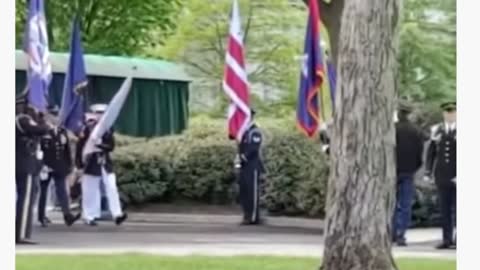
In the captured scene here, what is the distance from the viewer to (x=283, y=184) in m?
20.0

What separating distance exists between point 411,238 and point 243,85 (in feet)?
11.3

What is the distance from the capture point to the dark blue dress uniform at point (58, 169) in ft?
58.5

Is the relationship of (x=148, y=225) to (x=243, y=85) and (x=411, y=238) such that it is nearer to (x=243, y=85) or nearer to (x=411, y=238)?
(x=243, y=85)

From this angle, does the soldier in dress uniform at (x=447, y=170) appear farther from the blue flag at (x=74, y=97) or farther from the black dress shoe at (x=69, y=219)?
the black dress shoe at (x=69, y=219)

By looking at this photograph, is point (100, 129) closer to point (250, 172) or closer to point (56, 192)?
point (56, 192)

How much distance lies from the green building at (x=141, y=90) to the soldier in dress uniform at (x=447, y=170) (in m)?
7.97

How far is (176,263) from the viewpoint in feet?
44.6

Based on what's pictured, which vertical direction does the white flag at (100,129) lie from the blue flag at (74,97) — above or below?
below

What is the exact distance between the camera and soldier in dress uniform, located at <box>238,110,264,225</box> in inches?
755

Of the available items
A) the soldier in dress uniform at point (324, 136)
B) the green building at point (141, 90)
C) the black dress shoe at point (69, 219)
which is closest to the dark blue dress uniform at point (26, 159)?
the black dress shoe at point (69, 219)

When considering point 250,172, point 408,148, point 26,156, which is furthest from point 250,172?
point 26,156

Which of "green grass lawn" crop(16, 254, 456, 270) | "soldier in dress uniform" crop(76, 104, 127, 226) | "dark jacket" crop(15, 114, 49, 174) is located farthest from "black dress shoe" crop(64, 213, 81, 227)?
"green grass lawn" crop(16, 254, 456, 270)

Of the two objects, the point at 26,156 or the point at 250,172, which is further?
the point at 250,172

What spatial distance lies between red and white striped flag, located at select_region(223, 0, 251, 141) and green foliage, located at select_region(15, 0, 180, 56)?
11326 mm
